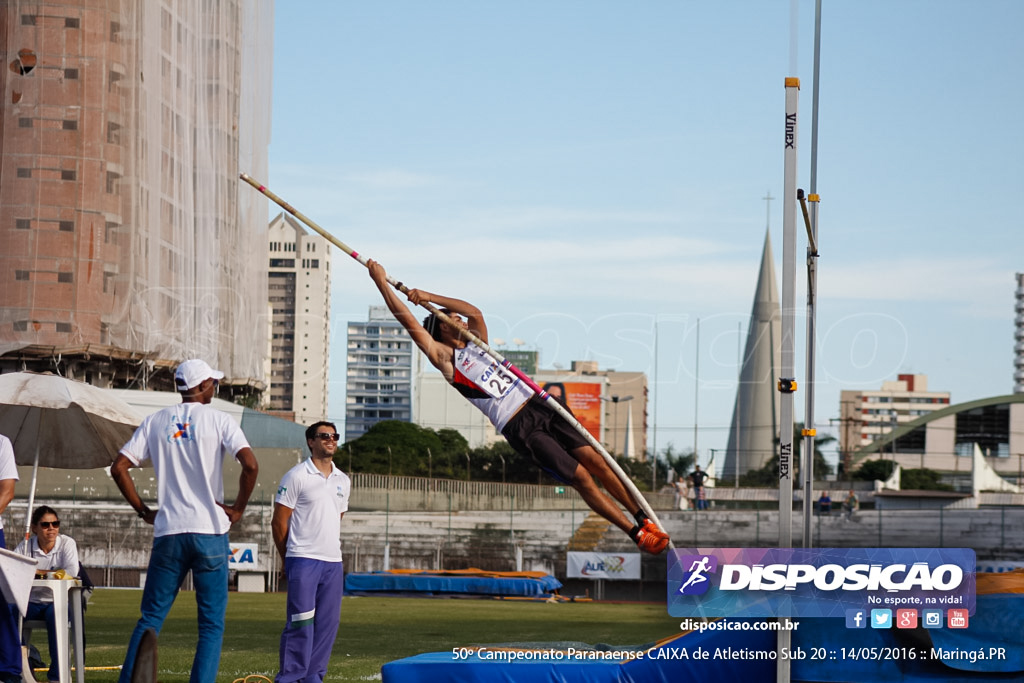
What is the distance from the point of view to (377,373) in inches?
429

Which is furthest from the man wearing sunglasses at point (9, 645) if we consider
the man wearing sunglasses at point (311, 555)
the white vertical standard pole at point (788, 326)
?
the white vertical standard pole at point (788, 326)

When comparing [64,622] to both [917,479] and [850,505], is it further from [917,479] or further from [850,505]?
[917,479]

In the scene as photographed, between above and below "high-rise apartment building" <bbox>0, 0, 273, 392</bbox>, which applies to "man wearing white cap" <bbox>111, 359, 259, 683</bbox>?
below

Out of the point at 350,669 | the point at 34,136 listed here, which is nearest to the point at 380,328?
the point at 350,669

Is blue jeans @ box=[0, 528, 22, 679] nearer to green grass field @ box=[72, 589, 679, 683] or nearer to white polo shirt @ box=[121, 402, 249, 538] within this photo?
white polo shirt @ box=[121, 402, 249, 538]

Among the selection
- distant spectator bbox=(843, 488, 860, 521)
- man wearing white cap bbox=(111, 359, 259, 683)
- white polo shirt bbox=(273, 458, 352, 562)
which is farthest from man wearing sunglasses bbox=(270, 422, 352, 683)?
distant spectator bbox=(843, 488, 860, 521)

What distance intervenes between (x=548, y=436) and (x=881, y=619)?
255cm

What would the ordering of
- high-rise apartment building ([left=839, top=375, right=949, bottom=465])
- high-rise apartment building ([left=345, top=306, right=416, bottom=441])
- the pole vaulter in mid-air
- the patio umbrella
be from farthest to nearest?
high-rise apartment building ([left=839, top=375, right=949, bottom=465])
the patio umbrella
high-rise apartment building ([left=345, top=306, right=416, bottom=441])
the pole vaulter in mid-air

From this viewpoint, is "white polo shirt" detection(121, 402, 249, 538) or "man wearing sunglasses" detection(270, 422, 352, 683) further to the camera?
"man wearing sunglasses" detection(270, 422, 352, 683)

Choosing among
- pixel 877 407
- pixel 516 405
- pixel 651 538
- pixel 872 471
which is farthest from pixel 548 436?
pixel 872 471

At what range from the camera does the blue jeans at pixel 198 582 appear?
6266 mm

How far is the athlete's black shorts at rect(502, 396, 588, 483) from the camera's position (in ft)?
28.2

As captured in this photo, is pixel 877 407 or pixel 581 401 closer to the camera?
pixel 581 401

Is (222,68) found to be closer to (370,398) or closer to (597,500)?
(370,398)
